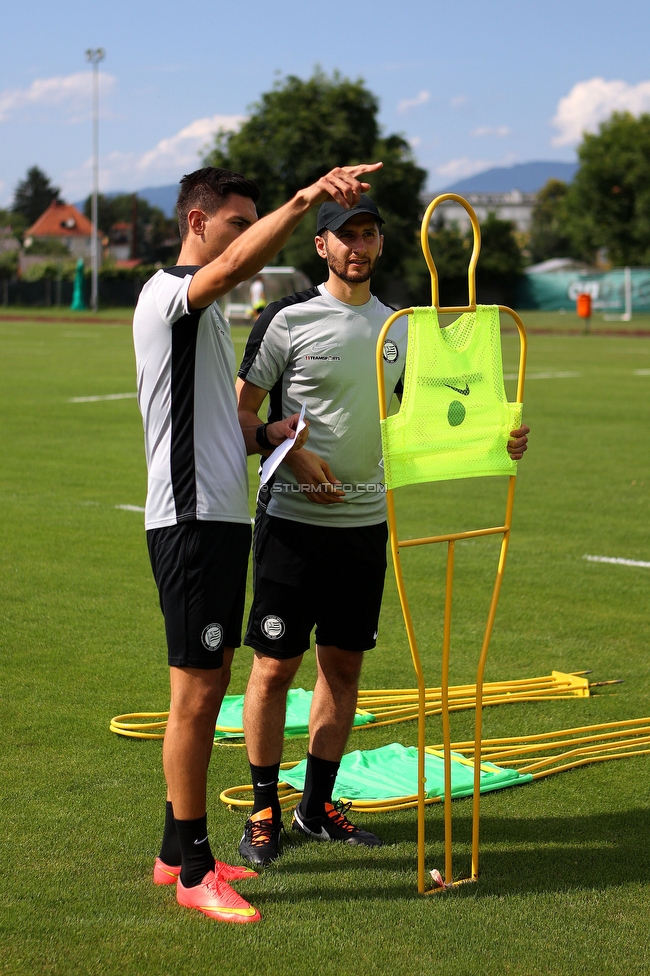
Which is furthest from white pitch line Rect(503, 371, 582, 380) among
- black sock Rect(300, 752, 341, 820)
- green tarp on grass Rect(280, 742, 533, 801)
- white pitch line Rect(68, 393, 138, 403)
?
black sock Rect(300, 752, 341, 820)

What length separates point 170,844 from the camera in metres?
3.65

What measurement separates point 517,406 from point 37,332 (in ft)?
130

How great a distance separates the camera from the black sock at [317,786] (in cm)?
414

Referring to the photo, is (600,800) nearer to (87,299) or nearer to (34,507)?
(34,507)

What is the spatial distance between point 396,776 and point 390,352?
1.78 m

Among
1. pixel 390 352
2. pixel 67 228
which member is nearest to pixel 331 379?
pixel 390 352

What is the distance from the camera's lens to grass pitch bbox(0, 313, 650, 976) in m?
3.29

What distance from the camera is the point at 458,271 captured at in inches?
2461

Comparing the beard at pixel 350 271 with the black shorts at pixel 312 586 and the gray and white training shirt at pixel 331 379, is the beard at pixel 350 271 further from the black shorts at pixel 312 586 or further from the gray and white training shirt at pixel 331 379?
the black shorts at pixel 312 586

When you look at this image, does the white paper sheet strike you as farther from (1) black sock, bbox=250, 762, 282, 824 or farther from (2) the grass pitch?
(1) black sock, bbox=250, 762, 282, 824

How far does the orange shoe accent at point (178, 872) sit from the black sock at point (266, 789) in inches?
12.3

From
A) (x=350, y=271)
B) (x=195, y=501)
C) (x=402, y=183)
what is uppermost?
(x=402, y=183)

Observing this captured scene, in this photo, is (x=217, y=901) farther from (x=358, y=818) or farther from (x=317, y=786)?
(x=358, y=818)

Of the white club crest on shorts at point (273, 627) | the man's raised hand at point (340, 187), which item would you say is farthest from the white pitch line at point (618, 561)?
the man's raised hand at point (340, 187)
